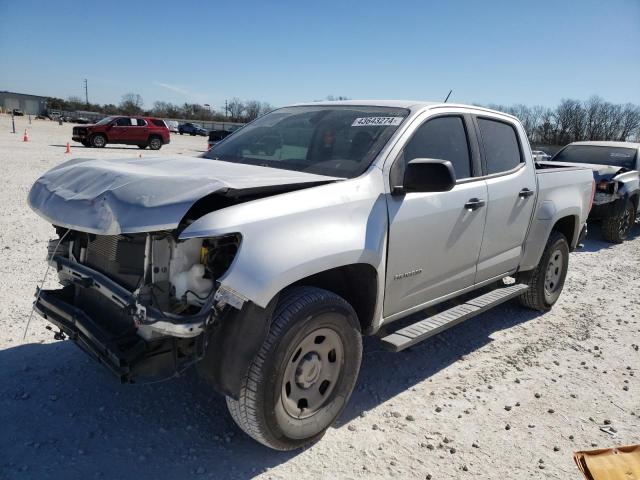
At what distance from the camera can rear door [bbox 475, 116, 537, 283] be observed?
407 centimetres

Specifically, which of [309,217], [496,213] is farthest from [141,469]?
[496,213]

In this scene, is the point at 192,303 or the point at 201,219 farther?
the point at 192,303

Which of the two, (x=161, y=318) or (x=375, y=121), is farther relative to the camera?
(x=375, y=121)

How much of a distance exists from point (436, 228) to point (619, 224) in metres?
7.84

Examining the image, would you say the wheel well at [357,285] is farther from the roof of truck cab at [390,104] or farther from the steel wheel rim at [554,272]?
the steel wheel rim at [554,272]

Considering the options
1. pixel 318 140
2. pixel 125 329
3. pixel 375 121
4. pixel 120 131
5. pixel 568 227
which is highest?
pixel 375 121

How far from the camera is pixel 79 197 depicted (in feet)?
8.53

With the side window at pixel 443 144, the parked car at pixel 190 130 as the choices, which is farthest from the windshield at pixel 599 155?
the parked car at pixel 190 130

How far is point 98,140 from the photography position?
2550cm

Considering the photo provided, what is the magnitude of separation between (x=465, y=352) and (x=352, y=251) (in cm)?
215

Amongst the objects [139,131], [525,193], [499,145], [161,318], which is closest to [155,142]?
[139,131]

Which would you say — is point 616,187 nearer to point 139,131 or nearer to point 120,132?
point 139,131

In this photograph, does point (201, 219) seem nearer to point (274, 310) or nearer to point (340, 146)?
point (274, 310)

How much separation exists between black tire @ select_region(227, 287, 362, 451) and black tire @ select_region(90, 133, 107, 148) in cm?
2590
